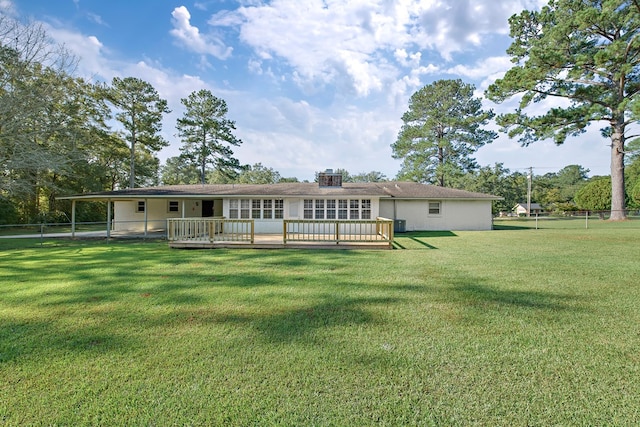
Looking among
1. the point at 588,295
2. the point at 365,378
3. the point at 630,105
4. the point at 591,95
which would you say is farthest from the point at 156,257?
the point at 591,95

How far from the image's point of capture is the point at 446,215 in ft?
57.8

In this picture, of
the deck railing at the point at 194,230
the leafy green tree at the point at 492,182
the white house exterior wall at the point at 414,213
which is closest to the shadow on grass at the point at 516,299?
the deck railing at the point at 194,230

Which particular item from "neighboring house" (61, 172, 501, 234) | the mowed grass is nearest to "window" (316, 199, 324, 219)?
"neighboring house" (61, 172, 501, 234)

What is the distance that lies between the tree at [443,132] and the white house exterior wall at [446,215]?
11.8m

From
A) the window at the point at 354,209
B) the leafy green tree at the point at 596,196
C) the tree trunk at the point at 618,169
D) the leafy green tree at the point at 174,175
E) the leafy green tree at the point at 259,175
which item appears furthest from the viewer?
the leafy green tree at the point at 259,175

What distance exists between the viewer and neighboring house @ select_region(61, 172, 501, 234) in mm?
14555

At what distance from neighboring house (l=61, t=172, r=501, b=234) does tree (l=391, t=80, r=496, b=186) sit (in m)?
11.8

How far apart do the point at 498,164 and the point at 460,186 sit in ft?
30.2

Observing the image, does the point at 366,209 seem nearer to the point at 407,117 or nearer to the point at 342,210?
the point at 342,210

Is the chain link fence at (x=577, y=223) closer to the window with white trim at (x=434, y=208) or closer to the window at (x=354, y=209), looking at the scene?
the window with white trim at (x=434, y=208)

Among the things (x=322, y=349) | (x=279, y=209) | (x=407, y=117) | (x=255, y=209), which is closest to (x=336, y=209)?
(x=279, y=209)

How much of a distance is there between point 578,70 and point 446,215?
13356 mm

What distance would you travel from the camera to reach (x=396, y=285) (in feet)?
17.6

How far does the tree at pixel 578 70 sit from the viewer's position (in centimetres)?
1808
